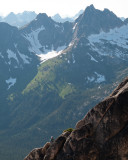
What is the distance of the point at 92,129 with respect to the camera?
154 feet

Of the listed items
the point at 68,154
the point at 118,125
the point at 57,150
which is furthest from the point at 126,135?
the point at 57,150

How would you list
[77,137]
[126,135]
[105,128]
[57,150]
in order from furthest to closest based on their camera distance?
[57,150] → [77,137] → [105,128] → [126,135]

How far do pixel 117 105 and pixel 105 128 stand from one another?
446 cm

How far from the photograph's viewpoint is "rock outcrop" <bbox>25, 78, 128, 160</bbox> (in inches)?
1651

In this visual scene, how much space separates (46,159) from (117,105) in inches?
729

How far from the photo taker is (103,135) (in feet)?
145

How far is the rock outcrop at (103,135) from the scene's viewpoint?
1651 inches

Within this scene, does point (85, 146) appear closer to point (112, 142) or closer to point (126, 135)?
point (112, 142)

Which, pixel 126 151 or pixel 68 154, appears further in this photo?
pixel 68 154

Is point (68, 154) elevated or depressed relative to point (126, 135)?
elevated

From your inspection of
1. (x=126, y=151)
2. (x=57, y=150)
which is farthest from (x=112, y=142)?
(x=57, y=150)

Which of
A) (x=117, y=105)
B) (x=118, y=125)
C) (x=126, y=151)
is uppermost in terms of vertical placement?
(x=117, y=105)

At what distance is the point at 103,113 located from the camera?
45594mm

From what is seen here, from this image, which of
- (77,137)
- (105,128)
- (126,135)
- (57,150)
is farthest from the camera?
(57,150)
